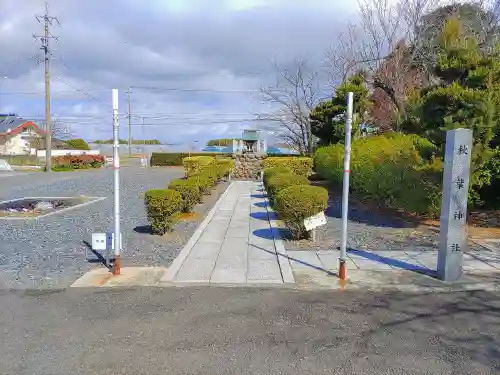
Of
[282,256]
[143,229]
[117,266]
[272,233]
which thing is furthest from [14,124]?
[282,256]

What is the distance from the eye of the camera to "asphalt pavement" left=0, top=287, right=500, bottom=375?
10.6ft

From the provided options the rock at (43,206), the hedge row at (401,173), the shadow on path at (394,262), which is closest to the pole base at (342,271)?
the shadow on path at (394,262)

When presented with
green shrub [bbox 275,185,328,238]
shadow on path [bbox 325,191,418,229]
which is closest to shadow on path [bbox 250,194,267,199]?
shadow on path [bbox 325,191,418,229]

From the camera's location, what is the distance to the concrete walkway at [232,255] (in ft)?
18.3

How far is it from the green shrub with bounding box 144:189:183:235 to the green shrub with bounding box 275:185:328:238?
2.18 meters

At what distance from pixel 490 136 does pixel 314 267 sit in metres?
5.27

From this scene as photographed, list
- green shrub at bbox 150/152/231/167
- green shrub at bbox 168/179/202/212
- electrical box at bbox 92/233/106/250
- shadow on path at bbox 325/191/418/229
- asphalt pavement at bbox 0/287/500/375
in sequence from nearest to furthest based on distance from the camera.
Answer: asphalt pavement at bbox 0/287/500/375 < electrical box at bbox 92/233/106/250 < shadow on path at bbox 325/191/418/229 < green shrub at bbox 168/179/202/212 < green shrub at bbox 150/152/231/167

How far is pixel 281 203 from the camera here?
24.3 feet

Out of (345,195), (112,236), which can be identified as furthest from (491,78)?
(112,236)

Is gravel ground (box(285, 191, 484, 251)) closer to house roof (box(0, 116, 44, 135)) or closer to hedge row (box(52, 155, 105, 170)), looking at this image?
hedge row (box(52, 155, 105, 170))

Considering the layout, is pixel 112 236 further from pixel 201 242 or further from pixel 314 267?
pixel 314 267

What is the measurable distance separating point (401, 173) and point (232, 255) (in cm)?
552

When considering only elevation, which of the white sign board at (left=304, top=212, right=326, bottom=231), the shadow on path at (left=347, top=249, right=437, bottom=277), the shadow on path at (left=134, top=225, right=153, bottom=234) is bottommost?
the shadow on path at (left=134, top=225, right=153, bottom=234)

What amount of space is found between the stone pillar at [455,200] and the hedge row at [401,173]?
3734 mm
